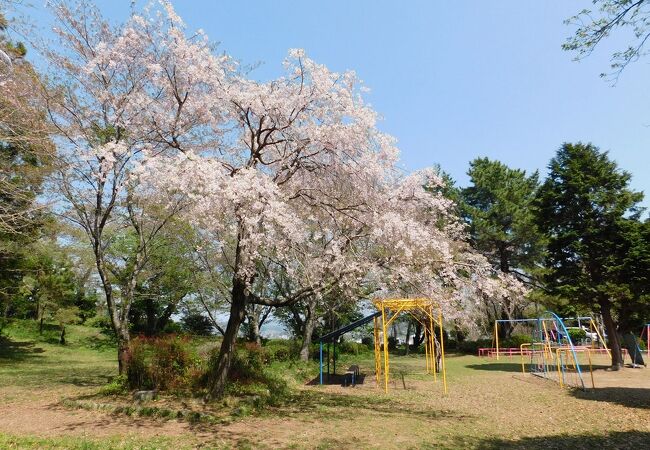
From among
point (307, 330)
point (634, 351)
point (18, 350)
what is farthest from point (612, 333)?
point (18, 350)

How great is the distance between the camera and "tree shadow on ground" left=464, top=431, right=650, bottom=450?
7254 millimetres

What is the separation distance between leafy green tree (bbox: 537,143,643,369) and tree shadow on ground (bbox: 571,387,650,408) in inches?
246

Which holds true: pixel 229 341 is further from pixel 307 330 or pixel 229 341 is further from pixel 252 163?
pixel 307 330

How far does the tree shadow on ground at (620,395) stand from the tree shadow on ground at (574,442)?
375 cm

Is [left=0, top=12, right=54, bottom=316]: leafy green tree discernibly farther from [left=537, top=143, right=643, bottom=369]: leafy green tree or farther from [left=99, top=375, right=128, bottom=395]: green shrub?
[left=537, top=143, right=643, bottom=369]: leafy green tree

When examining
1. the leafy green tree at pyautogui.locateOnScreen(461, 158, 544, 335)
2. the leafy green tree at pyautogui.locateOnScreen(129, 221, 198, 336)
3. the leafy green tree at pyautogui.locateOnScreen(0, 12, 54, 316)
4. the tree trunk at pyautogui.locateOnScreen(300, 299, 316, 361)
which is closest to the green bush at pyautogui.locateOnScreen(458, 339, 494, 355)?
the leafy green tree at pyautogui.locateOnScreen(461, 158, 544, 335)

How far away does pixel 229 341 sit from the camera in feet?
34.9

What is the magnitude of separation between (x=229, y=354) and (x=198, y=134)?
5990 mm

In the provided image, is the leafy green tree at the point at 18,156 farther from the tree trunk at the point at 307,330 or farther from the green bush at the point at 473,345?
the green bush at the point at 473,345

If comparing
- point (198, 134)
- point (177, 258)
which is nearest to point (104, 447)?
point (198, 134)

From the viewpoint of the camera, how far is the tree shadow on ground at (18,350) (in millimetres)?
23341

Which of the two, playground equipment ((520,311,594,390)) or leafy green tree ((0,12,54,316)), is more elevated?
leafy green tree ((0,12,54,316))

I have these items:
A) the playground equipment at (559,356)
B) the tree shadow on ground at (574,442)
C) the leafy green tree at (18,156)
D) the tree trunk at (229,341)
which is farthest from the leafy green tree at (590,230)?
the leafy green tree at (18,156)

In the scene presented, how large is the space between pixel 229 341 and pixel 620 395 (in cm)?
1154
